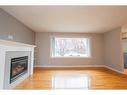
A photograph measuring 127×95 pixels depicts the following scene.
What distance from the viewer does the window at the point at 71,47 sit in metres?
6.35

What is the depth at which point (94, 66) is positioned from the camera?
20.4 ft

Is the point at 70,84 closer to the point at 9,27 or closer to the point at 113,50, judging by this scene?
the point at 9,27

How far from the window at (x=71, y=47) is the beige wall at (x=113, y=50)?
3.37ft

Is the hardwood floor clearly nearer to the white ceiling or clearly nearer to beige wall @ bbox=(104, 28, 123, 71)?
beige wall @ bbox=(104, 28, 123, 71)

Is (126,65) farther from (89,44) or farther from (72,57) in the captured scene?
(72,57)

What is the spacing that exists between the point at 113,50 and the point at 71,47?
2248mm

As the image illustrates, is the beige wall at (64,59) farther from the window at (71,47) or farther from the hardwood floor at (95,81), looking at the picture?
the hardwood floor at (95,81)

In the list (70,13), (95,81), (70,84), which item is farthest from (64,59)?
(70,13)

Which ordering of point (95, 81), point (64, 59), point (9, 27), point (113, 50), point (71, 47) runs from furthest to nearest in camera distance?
point (71, 47), point (64, 59), point (113, 50), point (95, 81), point (9, 27)

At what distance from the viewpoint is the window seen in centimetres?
635

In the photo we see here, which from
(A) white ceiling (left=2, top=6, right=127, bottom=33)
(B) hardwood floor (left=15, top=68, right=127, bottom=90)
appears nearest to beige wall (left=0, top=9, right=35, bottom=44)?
(A) white ceiling (left=2, top=6, right=127, bottom=33)

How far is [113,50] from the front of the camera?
17.2 ft
